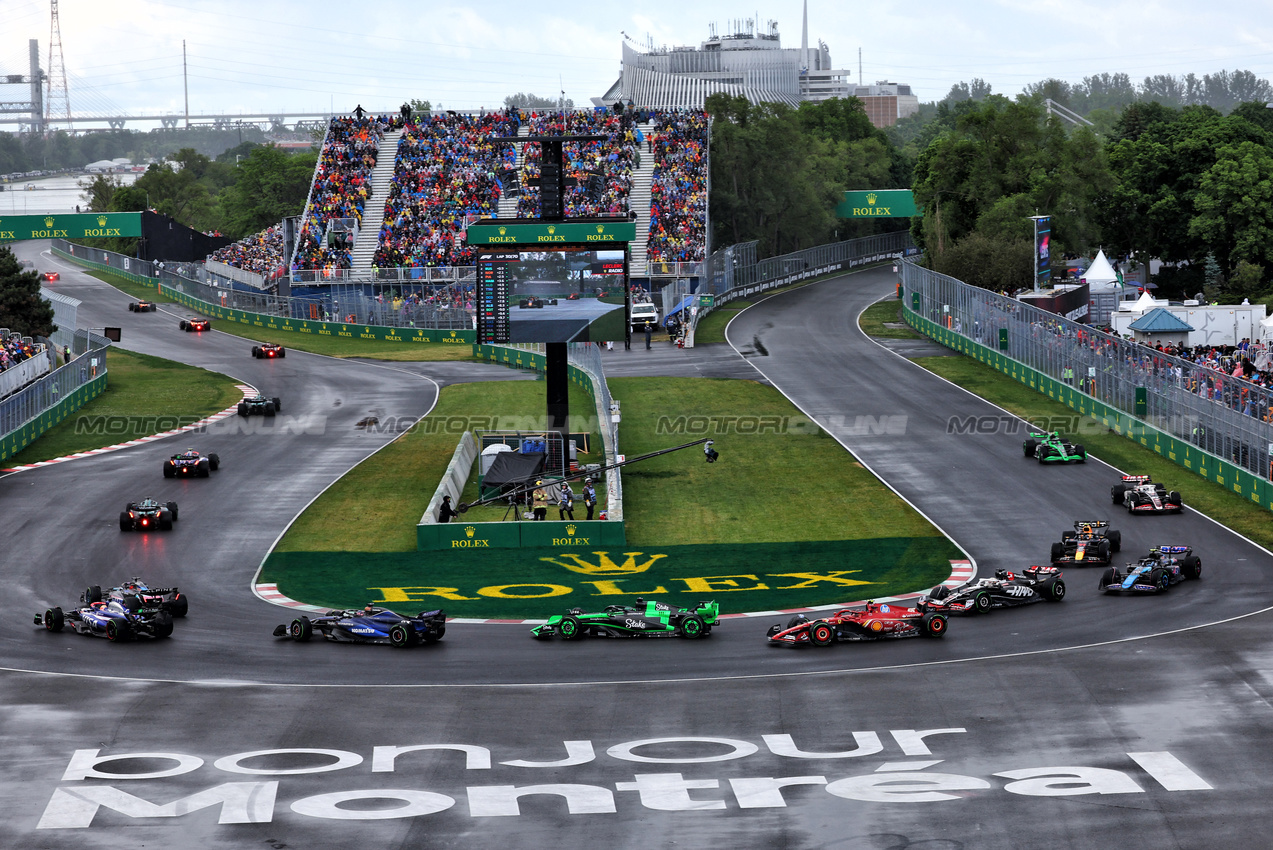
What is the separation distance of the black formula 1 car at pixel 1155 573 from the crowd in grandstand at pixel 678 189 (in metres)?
58.9

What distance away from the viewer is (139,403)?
6400 centimetres

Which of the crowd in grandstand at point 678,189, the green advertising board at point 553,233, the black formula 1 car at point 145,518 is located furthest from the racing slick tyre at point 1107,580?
the crowd in grandstand at point 678,189

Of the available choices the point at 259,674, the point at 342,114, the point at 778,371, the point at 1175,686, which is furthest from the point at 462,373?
the point at 1175,686

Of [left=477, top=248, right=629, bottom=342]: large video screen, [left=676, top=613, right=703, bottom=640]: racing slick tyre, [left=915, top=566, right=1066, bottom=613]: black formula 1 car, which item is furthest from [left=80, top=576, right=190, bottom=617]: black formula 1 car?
[left=915, top=566, right=1066, bottom=613]: black formula 1 car

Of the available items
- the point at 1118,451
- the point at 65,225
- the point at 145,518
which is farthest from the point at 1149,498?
the point at 65,225

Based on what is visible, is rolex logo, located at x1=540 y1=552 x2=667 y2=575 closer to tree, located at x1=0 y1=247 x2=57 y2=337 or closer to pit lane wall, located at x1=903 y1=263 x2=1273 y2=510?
pit lane wall, located at x1=903 y1=263 x2=1273 y2=510

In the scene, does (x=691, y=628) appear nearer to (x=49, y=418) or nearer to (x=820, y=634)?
(x=820, y=634)

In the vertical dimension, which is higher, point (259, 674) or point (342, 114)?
point (342, 114)

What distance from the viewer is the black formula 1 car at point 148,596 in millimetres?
33000

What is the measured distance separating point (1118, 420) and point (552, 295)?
2237cm

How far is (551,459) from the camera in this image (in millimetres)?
47562

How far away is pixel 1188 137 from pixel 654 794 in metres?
85.0

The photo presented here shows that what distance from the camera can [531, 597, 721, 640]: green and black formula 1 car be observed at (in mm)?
31453

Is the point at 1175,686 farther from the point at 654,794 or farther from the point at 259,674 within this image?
the point at 259,674
